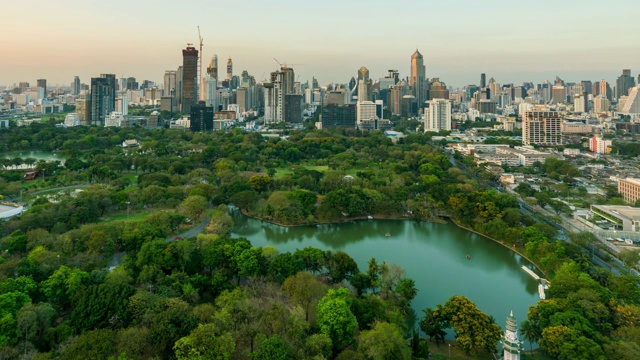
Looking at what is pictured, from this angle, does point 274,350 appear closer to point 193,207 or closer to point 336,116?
point 193,207

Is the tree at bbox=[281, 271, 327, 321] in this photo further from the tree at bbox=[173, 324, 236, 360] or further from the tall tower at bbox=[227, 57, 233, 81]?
the tall tower at bbox=[227, 57, 233, 81]

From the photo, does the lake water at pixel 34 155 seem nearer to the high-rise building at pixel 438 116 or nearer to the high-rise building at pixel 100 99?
the high-rise building at pixel 100 99

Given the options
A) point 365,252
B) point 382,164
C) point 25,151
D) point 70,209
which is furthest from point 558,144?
point 25,151

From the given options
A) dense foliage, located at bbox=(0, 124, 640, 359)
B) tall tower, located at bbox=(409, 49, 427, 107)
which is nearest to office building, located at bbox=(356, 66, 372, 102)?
tall tower, located at bbox=(409, 49, 427, 107)

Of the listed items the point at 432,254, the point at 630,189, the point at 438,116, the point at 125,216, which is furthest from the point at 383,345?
the point at 438,116

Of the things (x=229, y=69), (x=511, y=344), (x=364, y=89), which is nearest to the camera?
(x=511, y=344)

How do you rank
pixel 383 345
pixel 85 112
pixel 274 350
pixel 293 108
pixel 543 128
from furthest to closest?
pixel 293 108 → pixel 85 112 → pixel 543 128 → pixel 383 345 → pixel 274 350
